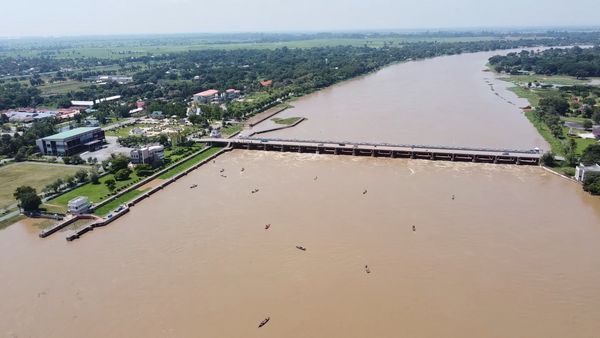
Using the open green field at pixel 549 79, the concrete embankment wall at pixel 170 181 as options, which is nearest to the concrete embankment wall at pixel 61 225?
the concrete embankment wall at pixel 170 181

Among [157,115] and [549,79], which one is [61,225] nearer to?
[157,115]

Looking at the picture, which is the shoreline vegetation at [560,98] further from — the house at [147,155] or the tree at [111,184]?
the tree at [111,184]

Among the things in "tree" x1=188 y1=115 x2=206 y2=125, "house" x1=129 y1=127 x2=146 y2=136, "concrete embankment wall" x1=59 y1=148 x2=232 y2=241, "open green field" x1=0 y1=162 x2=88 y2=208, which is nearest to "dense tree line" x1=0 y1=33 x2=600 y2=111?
"tree" x1=188 y1=115 x2=206 y2=125

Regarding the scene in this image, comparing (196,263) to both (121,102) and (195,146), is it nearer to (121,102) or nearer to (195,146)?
(195,146)

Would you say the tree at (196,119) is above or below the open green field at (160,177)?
above

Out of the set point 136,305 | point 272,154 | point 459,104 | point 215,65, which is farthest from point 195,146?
point 215,65
